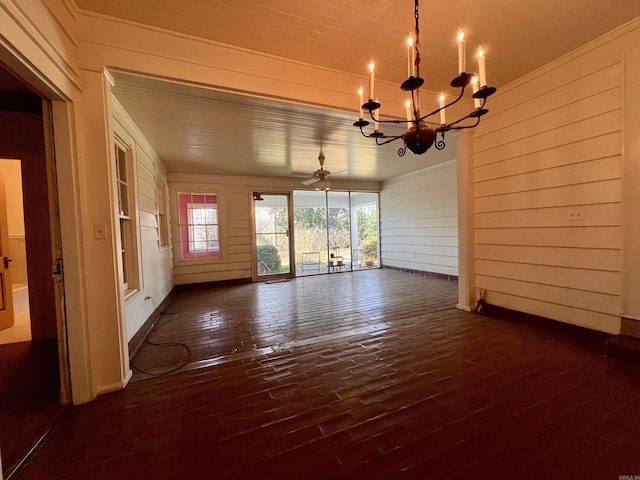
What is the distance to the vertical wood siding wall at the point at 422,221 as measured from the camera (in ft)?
18.8

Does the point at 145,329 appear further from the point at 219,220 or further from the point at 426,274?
the point at 426,274

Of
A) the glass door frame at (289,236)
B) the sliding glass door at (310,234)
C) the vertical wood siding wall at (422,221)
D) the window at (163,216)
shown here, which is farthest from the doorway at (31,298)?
the vertical wood siding wall at (422,221)

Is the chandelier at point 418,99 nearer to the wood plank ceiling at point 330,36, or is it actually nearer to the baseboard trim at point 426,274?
the wood plank ceiling at point 330,36

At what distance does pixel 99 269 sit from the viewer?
1952 mm

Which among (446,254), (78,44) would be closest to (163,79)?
(78,44)

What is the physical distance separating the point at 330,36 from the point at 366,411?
2.85 m

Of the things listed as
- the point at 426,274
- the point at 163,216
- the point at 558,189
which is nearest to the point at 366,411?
the point at 558,189

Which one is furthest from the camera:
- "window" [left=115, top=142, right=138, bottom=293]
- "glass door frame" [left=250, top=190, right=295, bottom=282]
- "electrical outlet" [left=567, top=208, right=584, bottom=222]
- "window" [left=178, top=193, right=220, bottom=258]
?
"glass door frame" [left=250, top=190, right=295, bottom=282]

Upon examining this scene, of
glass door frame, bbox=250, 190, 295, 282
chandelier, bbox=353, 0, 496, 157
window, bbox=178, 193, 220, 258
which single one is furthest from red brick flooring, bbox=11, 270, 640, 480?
glass door frame, bbox=250, 190, 295, 282

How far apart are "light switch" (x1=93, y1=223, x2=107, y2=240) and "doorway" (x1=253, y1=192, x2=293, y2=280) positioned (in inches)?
181

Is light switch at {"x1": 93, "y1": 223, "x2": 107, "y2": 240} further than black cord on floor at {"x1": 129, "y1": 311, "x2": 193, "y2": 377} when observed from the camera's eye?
No

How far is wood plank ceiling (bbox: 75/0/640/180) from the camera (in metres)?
1.89

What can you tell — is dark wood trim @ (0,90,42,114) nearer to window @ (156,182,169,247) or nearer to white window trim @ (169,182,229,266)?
window @ (156,182,169,247)

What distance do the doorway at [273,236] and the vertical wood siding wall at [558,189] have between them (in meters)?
4.51
